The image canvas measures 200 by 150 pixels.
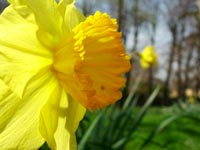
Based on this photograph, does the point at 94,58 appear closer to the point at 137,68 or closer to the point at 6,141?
the point at 6,141

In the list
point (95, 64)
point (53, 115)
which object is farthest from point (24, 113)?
point (95, 64)

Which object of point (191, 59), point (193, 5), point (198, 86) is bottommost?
point (198, 86)

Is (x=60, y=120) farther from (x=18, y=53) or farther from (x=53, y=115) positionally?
(x=18, y=53)

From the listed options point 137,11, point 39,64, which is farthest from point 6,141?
point 137,11

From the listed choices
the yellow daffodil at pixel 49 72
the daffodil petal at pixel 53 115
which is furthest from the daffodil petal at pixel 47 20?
the daffodil petal at pixel 53 115

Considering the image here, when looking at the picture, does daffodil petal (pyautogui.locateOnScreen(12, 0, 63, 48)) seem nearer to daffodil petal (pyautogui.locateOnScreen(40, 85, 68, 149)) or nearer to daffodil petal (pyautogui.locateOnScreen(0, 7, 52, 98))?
daffodil petal (pyautogui.locateOnScreen(0, 7, 52, 98))

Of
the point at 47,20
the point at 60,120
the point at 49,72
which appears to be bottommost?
the point at 60,120

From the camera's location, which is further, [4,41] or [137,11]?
[137,11]
